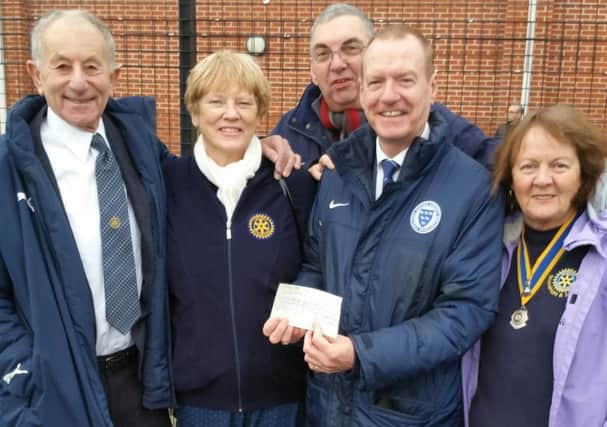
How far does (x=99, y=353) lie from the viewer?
222 centimetres

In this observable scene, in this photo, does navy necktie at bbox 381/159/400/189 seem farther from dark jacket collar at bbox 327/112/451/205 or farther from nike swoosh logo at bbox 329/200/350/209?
nike swoosh logo at bbox 329/200/350/209

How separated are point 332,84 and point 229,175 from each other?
1138 millimetres

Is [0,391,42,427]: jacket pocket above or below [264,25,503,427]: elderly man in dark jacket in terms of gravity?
below

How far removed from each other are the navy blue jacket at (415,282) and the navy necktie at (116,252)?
2.53 feet

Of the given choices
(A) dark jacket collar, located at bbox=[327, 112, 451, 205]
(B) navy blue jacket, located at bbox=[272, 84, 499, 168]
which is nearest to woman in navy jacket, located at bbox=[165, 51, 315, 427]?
(A) dark jacket collar, located at bbox=[327, 112, 451, 205]

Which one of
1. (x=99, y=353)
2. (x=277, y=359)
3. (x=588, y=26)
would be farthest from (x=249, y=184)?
(x=588, y=26)

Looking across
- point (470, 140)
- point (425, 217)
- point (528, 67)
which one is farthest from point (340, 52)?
point (528, 67)

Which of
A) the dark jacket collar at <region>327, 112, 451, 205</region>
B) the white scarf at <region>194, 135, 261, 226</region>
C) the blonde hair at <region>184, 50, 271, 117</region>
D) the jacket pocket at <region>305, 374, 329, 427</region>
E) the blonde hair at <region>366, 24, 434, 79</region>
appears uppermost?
the blonde hair at <region>366, 24, 434, 79</region>

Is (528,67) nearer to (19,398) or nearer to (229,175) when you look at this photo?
(229,175)

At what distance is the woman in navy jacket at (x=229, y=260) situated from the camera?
225cm

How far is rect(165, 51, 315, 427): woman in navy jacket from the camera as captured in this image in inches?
88.6

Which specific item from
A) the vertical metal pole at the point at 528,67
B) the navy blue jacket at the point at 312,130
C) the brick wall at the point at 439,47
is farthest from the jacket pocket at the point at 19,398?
the vertical metal pole at the point at 528,67

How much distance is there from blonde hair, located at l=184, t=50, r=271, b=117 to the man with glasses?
2.60 feet

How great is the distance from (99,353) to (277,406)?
29.2 inches
